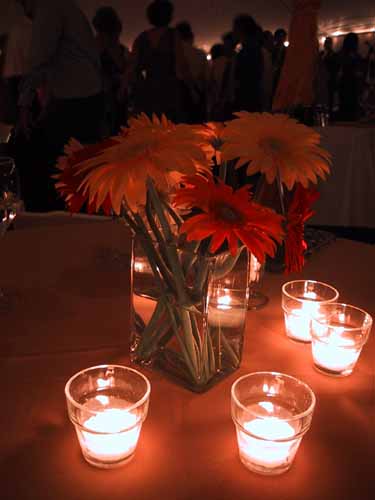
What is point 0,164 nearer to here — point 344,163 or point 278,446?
point 278,446

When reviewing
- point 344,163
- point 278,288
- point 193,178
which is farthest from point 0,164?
point 344,163

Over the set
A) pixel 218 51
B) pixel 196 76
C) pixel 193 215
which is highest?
pixel 218 51

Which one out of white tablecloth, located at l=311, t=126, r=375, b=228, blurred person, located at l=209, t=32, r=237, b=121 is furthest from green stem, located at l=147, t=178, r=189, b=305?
blurred person, located at l=209, t=32, r=237, b=121

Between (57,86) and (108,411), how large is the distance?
2122mm

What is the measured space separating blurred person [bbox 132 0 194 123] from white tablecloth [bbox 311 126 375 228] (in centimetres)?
94

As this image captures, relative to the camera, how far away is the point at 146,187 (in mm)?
495

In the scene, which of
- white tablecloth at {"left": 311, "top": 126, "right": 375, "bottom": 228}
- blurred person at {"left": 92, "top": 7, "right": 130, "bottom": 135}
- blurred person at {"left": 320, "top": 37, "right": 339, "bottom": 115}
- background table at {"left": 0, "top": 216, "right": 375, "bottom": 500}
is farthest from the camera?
blurred person at {"left": 320, "top": 37, "right": 339, "bottom": 115}

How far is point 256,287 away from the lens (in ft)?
2.80

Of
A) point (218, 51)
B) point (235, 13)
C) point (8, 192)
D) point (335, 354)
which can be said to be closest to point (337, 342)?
point (335, 354)

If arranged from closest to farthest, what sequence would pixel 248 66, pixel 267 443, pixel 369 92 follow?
pixel 267 443
pixel 248 66
pixel 369 92

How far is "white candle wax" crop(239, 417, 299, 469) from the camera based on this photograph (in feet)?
1.47

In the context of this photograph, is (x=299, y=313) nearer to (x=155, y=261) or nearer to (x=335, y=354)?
(x=335, y=354)

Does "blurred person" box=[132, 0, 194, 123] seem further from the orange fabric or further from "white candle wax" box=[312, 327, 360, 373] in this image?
"white candle wax" box=[312, 327, 360, 373]

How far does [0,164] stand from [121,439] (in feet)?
1.48
